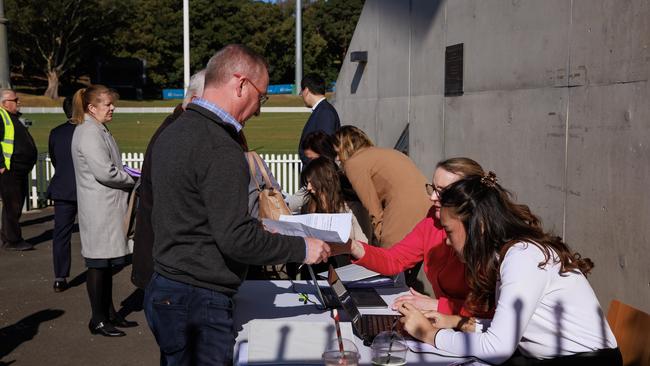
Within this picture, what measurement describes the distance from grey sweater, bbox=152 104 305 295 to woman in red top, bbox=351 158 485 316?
41.7 inches

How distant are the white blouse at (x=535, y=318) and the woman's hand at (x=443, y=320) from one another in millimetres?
377

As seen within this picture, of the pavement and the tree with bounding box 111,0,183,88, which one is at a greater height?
the tree with bounding box 111,0,183,88

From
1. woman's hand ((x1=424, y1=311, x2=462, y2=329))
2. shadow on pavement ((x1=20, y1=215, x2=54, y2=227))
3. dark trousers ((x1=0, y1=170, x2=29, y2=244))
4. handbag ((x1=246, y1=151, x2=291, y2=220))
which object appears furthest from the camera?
shadow on pavement ((x1=20, y1=215, x2=54, y2=227))

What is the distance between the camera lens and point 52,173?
544 inches

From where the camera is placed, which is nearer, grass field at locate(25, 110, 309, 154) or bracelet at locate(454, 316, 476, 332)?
bracelet at locate(454, 316, 476, 332)

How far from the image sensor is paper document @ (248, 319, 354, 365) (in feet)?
9.04

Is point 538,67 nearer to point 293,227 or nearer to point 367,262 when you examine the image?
point 367,262

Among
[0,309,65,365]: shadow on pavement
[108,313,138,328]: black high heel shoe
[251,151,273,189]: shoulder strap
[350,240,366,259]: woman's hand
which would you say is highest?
[251,151,273,189]: shoulder strap

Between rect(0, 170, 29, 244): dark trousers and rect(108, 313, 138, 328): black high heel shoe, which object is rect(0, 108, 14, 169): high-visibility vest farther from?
rect(108, 313, 138, 328): black high heel shoe

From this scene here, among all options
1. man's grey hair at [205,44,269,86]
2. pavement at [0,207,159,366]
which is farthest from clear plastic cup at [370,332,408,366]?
pavement at [0,207,159,366]

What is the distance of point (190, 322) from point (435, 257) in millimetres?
1692

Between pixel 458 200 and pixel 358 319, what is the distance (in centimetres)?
65

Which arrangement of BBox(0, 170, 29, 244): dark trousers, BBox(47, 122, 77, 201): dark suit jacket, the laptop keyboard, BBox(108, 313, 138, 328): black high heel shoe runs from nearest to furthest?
the laptop keyboard → BBox(108, 313, 138, 328): black high heel shoe → BBox(47, 122, 77, 201): dark suit jacket → BBox(0, 170, 29, 244): dark trousers

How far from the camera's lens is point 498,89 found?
19.5 feet
